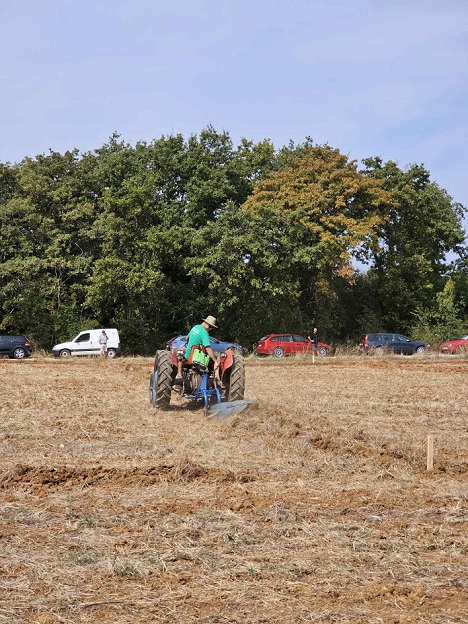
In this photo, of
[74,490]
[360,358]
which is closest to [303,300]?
[360,358]

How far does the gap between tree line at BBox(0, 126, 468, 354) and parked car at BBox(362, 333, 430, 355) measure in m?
3.75

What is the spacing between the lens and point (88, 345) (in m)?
37.9

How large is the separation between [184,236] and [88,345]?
7.92 m

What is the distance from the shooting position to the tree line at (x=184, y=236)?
40.0 m

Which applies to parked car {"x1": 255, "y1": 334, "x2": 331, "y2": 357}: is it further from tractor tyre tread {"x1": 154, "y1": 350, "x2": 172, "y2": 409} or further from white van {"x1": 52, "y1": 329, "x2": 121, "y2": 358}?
tractor tyre tread {"x1": 154, "y1": 350, "x2": 172, "y2": 409}

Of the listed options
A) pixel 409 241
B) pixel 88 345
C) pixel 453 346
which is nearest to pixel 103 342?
pixel 88 345

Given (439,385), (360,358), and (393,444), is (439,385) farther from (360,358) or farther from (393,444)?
(360,358)

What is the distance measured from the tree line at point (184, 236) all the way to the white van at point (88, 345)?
83.3 inches

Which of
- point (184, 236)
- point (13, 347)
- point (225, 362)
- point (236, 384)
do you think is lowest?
point (236, 384)

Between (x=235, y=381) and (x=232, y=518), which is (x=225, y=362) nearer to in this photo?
(x=235, y=381)

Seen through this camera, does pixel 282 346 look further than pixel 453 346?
No

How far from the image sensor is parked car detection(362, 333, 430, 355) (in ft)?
134

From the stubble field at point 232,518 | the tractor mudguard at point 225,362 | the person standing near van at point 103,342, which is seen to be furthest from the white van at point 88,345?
the tractor mudguard at point 225,362

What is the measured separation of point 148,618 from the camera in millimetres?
4902
